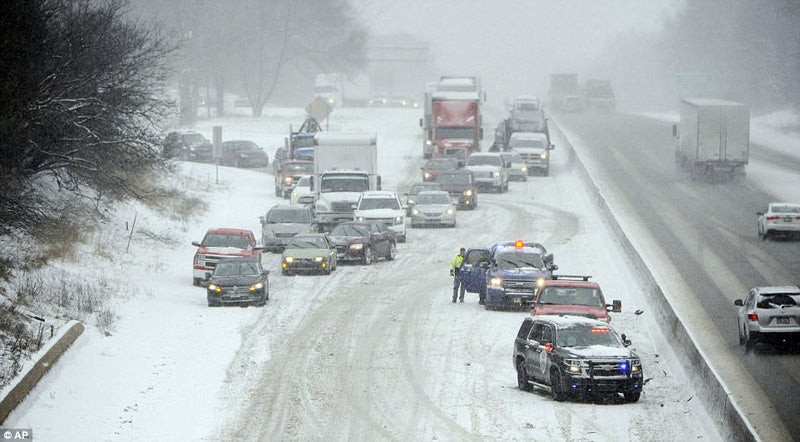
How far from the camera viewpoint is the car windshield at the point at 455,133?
69500 mm

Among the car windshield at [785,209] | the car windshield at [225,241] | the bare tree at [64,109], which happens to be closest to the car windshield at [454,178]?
the car windshield at [785,209]

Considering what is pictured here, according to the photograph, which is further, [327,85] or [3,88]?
[327,85]

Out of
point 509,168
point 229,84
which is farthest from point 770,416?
point 229,84

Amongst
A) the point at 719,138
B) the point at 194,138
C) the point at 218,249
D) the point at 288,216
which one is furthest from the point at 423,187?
the point at 194,138

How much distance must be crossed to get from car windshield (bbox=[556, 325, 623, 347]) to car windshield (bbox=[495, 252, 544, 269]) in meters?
10.5

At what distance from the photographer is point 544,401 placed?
24078mm

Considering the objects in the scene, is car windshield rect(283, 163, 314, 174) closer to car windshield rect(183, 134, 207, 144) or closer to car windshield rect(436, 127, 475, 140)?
car windshield rect(436, 127, 475, 140)

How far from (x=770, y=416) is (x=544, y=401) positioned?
3.79m

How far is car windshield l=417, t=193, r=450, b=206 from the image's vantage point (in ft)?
173

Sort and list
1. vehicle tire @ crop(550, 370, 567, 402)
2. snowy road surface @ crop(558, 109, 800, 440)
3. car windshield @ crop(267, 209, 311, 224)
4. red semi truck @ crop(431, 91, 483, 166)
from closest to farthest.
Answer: vehicle tire @ crop(550, 370, 567, 402) → snowy road surface @ crop(558, 109, 800, 440) → car windshield @ crop(267, 209, 311, 224) → red semi truck @ crop(431, 91, 483, 166)

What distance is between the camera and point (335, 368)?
27.4 metres

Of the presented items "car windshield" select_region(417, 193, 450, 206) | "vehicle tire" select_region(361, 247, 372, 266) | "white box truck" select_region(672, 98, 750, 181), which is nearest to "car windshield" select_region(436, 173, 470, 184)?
"car windshield" select_region(417, 193, 450, 206)

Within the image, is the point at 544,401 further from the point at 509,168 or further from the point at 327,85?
the point at 327,85

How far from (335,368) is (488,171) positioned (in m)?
36.2
